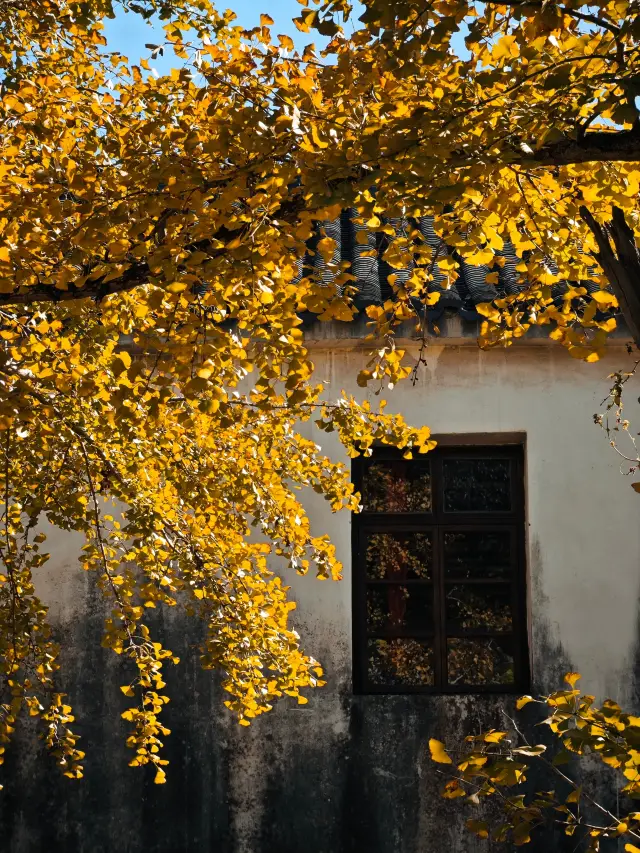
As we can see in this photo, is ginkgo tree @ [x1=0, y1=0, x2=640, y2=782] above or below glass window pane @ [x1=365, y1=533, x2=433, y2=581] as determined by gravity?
above

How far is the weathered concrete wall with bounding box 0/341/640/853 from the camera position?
5840 mm

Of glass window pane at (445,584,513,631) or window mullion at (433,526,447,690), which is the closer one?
window mullion at (433,526,447,690)

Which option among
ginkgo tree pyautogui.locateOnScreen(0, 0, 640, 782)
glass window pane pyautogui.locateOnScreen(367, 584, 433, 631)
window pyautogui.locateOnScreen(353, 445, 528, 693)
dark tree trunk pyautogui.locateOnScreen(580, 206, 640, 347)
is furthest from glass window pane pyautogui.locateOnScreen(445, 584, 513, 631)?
dark tree trunk pyautogui.locateOnScreen(580, 206, 640, 347)

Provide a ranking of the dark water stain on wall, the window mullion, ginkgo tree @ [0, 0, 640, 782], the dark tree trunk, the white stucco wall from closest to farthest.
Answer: ginkgo tree @ [0, 0, 640, 782] < the dark tree trunk < the dark water stain on wall < the white stucco wall < the window mullion

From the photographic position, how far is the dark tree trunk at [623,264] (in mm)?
2662

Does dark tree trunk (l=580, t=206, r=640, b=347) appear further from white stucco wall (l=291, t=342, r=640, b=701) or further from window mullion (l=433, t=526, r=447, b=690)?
window mullion (l=433, t=526, r=447, b=690)

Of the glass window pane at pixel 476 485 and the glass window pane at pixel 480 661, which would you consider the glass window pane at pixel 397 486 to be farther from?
the glass window pane at pixel 480 661

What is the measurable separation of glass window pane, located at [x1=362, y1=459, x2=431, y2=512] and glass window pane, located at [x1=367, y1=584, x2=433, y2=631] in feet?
1.62

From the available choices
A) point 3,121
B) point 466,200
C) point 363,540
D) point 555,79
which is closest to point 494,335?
point 466,200

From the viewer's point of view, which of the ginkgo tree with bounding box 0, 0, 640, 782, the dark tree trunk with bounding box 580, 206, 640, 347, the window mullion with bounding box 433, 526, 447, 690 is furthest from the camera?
the window mullion with bounding box 433, 526, 447, 690

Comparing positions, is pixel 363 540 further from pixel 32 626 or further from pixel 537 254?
pixel 537 254

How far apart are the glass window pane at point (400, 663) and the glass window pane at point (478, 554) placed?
499 millimetres

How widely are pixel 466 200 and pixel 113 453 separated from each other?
1940 mm

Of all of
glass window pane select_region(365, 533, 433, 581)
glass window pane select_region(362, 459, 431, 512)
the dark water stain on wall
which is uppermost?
glass window pane select_region(362, 459, 431, 512)
